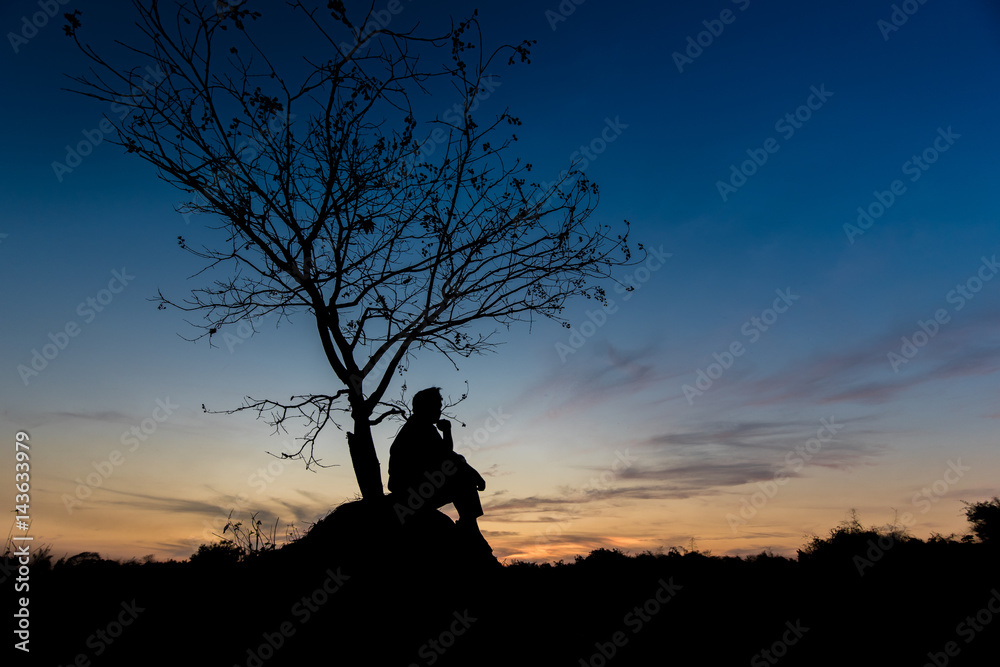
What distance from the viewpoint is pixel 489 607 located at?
970 cm

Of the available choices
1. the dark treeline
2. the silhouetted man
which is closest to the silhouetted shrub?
the dark treeline

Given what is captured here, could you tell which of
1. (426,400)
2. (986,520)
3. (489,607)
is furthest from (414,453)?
(986,520)

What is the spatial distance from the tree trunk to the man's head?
121 centimetres

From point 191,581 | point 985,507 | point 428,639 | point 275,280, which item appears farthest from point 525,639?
point 985,507

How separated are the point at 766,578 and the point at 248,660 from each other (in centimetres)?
847

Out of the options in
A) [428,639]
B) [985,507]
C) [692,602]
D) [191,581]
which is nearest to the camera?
[428,639]

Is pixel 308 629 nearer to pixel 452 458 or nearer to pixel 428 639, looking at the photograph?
pixel 428 639

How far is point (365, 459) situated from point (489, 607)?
4.10 m

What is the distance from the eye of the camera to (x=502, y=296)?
13.9m

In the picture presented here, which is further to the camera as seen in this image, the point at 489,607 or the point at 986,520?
the point at 986,520

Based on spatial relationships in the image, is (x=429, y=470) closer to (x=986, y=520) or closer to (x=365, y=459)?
(x=365, y=459)

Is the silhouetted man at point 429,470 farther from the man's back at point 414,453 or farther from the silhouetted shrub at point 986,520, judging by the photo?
the silhouetted shrub at point 986,520

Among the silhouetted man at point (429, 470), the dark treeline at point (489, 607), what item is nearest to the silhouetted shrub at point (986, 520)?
the dark treeline at point (489, 607)

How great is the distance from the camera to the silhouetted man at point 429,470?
11.5m
